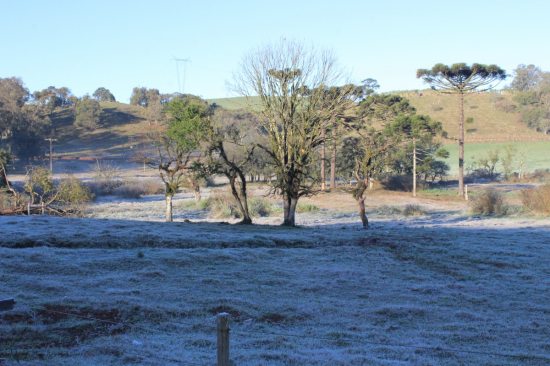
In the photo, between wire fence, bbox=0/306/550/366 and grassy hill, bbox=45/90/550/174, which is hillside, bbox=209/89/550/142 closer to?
grassy hill, bbox=45/90/550/174

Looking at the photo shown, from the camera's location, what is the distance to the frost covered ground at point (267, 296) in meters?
Answer: 7.62

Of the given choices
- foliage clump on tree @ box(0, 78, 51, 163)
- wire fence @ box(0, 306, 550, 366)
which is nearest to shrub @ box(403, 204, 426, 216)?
wire fence @ box(0, 306, 550, 366)

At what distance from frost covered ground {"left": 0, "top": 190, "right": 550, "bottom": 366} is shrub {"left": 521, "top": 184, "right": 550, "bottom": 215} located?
11.1 metres

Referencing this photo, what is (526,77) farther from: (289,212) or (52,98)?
(289,212)

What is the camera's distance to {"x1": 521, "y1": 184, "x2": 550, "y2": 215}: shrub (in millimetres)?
30127

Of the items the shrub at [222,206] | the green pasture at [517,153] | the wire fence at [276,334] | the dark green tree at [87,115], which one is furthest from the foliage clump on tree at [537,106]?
the wire fence at [276,334]

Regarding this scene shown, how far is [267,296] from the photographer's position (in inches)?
435

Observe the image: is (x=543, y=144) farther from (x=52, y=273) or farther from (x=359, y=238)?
(x=52, y=273)

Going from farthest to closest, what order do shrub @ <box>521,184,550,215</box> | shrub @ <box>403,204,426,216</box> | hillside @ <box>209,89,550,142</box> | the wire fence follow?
hillside @ <box>209,89,550,142</box>
shrub @ <box>403,204,426,216</box>
shrub @ <box>521,184,550,215</box>
the wire fence

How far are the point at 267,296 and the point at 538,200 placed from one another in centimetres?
2306

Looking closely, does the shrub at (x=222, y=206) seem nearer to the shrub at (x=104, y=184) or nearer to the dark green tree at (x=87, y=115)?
the shrub at (x=104, y=184)

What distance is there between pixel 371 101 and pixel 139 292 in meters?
37.7

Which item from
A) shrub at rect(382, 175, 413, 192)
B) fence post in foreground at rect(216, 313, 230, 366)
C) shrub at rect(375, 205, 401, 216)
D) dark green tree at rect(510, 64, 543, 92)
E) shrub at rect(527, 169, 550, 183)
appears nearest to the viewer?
fence post in foreground at rect(216, 313, 230, 366)

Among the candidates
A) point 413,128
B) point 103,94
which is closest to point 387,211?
point 413,128
